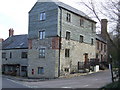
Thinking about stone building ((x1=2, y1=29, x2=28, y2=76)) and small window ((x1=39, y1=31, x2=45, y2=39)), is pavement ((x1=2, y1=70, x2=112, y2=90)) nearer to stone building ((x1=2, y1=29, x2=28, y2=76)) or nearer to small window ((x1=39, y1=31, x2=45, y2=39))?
small window ((x1=39, y1=31, x2=45, y2=39))

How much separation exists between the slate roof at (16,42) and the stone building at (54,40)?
7710 mm

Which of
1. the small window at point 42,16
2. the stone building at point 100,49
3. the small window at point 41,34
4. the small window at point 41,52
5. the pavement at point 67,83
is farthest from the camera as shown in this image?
the stone building at point 100,49

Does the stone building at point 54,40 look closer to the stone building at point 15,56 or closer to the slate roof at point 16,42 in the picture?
the stone building at point 15,56

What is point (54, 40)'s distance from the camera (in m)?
34.8

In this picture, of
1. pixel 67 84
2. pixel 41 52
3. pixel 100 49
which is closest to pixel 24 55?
pixel 41 52

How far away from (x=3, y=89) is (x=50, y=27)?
58.0 ft

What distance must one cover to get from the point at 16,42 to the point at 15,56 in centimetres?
401

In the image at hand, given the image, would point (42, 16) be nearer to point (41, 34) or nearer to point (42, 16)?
point (42, 16)

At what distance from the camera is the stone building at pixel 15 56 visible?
4459 centimetres

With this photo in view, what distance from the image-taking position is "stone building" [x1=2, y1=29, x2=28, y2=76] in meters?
44.6

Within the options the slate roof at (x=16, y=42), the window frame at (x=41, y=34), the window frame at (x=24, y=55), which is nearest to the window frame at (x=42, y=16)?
the window frame at (x=41, y=34)

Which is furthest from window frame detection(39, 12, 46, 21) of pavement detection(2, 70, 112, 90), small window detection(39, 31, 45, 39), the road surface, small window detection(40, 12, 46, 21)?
the road surface

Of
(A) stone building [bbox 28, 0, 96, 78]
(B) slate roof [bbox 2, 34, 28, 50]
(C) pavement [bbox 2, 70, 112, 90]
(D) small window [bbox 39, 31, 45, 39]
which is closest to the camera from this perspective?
(C) pavement [bbox 2, 70, 112, 90]

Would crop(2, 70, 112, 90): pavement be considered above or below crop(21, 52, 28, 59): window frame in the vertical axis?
below
